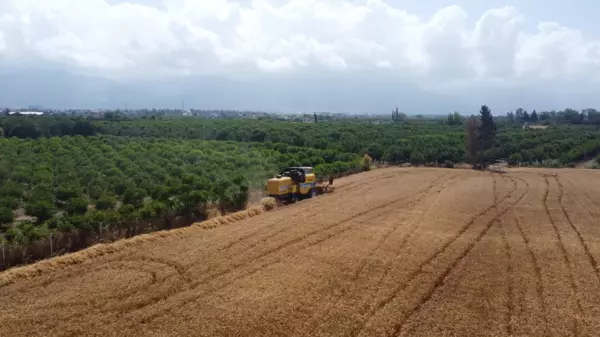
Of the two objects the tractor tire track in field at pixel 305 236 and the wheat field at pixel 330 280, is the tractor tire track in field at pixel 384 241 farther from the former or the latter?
the tractor tire track in field at pixel 305 236

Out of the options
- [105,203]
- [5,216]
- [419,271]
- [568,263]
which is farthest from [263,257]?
[5,216]

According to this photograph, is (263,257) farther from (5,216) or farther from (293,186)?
(5,216)

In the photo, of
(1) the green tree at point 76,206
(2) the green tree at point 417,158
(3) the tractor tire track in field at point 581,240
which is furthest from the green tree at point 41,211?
(2) the green tree at point 417,158

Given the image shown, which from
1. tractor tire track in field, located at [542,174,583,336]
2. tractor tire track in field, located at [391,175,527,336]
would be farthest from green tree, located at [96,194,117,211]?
tractor tire track in field, located at [542,174,583,336]

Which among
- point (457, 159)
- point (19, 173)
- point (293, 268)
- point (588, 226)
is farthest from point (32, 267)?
point (457, 159)

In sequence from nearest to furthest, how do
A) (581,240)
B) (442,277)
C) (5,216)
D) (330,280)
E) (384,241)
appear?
(330,280), (442,277), (384,241), (581,240), (5,216)

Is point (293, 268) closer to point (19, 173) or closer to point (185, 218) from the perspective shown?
point (185, 218)
